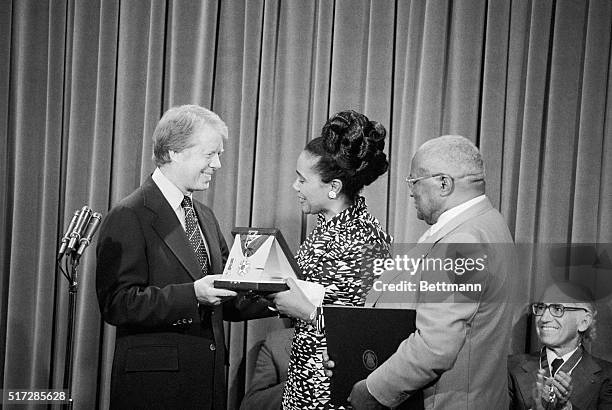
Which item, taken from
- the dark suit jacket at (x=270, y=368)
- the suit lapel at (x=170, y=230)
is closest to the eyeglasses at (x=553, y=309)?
the dark suit jacket at (x=270, y=368)

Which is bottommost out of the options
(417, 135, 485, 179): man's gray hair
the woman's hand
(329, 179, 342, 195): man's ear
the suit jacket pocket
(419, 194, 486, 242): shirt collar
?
the suit jacket pocket

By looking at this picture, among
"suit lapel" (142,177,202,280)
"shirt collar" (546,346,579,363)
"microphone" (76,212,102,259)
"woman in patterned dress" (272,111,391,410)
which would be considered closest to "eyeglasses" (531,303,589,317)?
"shirt collar" (546,346,579,363)

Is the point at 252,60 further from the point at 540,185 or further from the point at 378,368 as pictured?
the point at 378,368

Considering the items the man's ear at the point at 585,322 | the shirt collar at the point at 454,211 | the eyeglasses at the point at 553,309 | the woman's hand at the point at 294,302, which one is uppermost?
the shirt collar at the point at 454,211

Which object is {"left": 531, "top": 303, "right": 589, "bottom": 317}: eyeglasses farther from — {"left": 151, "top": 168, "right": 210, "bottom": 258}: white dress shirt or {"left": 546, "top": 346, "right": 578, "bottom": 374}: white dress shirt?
A: {"left": 151, "top": 168, "right": 210, "bottom": 258}: white dress shirt

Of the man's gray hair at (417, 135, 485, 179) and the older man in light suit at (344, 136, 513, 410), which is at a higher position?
the man's gray hair at (417, 135, 485, 179)

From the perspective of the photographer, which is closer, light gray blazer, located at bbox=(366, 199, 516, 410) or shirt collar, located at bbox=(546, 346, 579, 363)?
light gray blazer, located at bbox=(366, 199, 516, 410)

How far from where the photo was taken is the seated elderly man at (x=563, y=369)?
2.83m

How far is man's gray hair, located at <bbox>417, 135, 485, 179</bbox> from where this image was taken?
2123 millimetres

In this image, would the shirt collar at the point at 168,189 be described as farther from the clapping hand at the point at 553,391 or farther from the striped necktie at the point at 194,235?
the clapping hand at the point at 553,391

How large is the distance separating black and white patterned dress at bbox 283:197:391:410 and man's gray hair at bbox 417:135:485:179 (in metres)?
0.42

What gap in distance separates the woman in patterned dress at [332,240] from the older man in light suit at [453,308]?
26 centimetres

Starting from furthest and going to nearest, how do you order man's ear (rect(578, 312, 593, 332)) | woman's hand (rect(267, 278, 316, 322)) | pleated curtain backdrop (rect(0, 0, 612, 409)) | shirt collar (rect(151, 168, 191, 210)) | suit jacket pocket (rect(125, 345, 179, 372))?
pleated curtain backdrop (rect(0, 0, 612, 409)) < man's ear (rect(578, 312, 593, 332)) < shirt collar (rect(151, 168, 191, 210)) < suit jacket pocket (rect(125, 345, 179, 372)) < woman's hand (rect(267, 278, 316, 322))

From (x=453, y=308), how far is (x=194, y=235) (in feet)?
3.44
